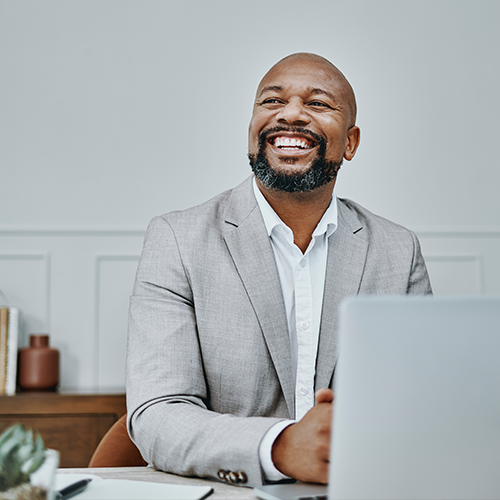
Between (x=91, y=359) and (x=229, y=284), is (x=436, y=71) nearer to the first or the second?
(x=229, y=284)

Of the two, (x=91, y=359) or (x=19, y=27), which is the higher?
(x=19, y=27)

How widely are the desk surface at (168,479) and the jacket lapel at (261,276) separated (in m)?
0.39

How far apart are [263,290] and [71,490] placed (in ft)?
2.15

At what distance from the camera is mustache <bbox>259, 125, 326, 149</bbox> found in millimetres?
1456

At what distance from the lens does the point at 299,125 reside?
1.46 m

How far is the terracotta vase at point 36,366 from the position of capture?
2.13 metres

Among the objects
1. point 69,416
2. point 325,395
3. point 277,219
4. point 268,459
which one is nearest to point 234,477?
point 268,459

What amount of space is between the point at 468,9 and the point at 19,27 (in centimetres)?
200

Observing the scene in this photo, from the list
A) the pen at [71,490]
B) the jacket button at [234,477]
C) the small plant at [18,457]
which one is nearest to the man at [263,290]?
the jacket button at [234,477]

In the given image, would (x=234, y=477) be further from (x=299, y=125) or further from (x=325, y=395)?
(x=299, y=125)

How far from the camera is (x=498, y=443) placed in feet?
1.98

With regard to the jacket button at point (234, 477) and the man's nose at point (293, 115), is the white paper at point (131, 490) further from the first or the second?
the man's nose at point (293, 115)

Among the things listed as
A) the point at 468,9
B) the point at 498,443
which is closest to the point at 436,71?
the point at 468,9

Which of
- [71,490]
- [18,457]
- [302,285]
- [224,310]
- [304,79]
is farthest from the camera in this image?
[304,79]
